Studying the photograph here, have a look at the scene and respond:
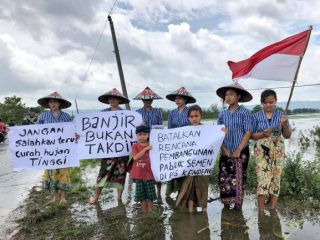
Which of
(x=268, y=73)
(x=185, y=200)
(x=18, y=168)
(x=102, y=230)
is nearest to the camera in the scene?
(x=102, y=230)

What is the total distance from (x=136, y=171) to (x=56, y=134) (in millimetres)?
1599

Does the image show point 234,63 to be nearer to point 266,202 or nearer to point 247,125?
point 247,125

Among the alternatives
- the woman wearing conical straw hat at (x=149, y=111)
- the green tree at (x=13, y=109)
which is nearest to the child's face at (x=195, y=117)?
the woman wearing conical straw hat at (x=149, y=111)

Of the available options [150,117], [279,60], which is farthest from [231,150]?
[150,117]

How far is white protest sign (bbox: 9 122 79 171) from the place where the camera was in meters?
6.42

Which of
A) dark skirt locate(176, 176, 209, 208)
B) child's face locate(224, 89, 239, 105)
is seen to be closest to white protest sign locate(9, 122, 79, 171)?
dark skirt locate(176, 176, 209, 208)

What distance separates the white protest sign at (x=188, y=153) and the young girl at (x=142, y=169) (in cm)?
15

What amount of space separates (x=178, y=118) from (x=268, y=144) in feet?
5.18

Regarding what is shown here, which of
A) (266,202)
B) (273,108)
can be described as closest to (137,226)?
(266,202)

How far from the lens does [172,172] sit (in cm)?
563

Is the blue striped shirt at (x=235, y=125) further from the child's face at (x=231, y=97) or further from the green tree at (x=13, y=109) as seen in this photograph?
the green tree at (x=13, y=109)

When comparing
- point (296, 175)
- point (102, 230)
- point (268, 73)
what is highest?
point (268, 73)

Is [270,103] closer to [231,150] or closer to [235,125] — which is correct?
[235,125]

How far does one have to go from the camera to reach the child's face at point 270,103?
535 centimetres
